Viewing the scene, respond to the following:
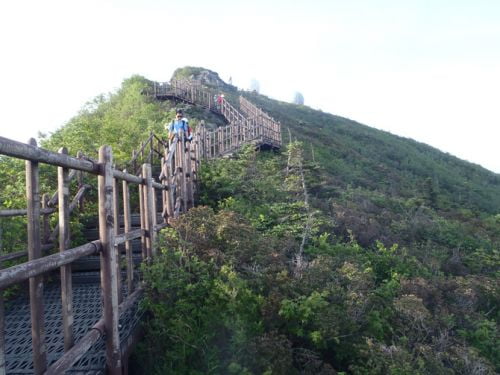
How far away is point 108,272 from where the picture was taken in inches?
143

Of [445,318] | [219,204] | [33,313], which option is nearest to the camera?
[33,313]

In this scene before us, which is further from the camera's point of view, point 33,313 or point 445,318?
point 445,318

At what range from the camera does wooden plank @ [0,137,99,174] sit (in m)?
2.29

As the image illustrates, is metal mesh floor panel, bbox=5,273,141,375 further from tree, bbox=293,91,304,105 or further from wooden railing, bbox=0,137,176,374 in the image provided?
tree, bbox=293,91,304,105

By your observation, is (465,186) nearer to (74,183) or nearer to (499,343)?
(499,343)

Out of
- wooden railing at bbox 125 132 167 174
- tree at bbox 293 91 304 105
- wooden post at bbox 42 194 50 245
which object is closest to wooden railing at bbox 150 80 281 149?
wooden railing at bbox 125 132 167 174

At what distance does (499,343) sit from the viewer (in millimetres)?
5715

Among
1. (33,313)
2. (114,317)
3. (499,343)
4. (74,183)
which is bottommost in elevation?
(499,343)

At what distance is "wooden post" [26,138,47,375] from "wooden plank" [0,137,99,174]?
74mm

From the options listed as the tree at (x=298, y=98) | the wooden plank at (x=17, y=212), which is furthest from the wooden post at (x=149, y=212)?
the tree at (x=298, y=98)

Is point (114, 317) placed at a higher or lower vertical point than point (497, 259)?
higher

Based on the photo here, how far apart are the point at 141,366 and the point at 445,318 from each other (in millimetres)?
3840

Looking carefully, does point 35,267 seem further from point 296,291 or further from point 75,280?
point 75,280

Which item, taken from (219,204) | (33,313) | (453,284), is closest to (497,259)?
(453,284)
